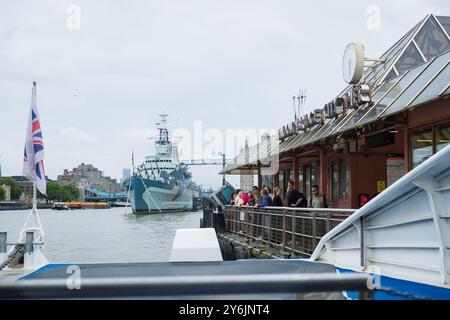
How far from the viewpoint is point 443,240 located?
308cm

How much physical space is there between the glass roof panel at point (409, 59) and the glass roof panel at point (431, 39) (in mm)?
185

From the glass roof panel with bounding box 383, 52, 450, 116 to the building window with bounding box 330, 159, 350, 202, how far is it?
17.4 ft

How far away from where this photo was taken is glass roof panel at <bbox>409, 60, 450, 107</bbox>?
27.7ft

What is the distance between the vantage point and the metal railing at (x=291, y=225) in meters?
8.19

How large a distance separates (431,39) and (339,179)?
494 cm

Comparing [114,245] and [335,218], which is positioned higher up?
[335,218]

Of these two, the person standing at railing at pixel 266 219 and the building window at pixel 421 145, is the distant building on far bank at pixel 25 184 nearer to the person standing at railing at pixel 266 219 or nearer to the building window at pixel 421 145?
the person standing at railing at pixel 266 219

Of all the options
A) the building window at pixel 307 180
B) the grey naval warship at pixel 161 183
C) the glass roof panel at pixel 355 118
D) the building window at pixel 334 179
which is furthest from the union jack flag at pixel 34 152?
the grey naval warship at pixel 161 183

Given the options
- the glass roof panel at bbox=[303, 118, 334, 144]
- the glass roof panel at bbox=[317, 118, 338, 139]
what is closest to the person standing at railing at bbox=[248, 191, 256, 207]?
the glass roof panel at bbox=[303, 118, 334, 144]

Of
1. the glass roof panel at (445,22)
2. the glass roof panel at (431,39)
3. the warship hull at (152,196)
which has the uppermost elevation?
the glass roof panel at (445,22)
